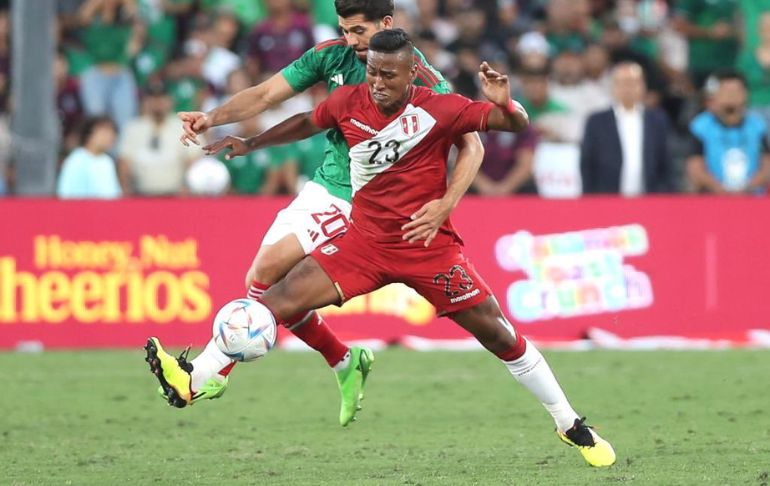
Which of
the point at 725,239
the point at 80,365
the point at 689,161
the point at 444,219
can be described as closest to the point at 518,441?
the point at 444,219

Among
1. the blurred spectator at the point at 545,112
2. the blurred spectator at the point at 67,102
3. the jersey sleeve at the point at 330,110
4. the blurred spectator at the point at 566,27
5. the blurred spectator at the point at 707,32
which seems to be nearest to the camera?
the jersey sleeve at the point at 330,110

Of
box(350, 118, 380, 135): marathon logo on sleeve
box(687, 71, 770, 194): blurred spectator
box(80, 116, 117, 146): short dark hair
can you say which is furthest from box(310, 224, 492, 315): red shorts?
box(687, 71, 770, 194): blurred spectator

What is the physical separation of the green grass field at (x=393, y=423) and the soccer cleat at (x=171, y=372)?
408 millimetres

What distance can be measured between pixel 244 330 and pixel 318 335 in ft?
5.17

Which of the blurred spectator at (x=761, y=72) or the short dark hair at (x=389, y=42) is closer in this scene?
the short dark hair at (x=389, y=42)

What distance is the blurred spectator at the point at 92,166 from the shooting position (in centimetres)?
1480

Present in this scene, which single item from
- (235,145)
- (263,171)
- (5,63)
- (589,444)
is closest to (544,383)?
(589,444)

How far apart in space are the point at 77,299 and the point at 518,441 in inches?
257

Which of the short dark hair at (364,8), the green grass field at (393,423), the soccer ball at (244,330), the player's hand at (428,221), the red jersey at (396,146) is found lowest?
the green grass field at (393,423)

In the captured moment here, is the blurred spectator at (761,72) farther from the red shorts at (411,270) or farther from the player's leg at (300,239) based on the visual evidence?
the red shorts at (411,270)

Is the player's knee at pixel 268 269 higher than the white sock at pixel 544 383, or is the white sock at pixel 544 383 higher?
the player's knee at pixel 268 269

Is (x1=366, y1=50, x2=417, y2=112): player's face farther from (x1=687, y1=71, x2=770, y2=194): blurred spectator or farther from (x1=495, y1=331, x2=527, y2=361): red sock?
(x1=687, y1=71, x2=770, y2=194): blurred spectator

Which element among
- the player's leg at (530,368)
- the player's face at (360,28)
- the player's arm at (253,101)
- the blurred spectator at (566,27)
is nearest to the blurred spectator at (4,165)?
the blurred spectator at (566,27)

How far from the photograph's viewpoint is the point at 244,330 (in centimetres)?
726
